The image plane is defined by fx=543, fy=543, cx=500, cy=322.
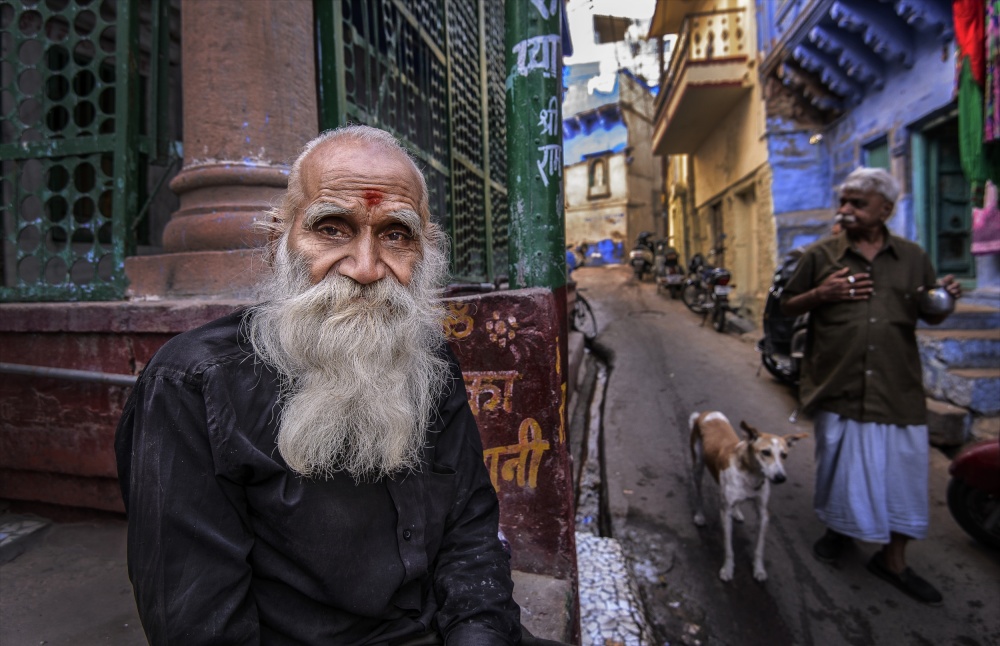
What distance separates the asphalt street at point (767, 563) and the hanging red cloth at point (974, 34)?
337 centimetres

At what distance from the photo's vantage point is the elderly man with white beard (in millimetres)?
1043

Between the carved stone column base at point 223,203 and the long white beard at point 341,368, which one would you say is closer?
the long white beard at point 341,368

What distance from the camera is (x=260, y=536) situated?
3.75 ft

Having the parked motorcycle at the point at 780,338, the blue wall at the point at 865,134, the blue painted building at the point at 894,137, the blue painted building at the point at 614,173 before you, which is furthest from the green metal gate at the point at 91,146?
the blue painted building at the point at 614,173

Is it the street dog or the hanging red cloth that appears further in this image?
the hanging red cloth

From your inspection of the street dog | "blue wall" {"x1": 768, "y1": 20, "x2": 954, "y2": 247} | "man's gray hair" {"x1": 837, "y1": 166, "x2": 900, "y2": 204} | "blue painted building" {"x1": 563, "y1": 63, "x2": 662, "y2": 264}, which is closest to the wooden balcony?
"blue wall" {"x1": 768, "y1": 20, "x2": 954, "y2": 247}

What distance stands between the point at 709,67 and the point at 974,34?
211 inches

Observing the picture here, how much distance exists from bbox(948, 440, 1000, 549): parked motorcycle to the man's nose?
335 centimetres

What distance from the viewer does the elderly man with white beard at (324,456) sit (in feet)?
3.42

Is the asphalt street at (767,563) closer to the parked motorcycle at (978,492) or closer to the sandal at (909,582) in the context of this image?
the sandal at (909,582)

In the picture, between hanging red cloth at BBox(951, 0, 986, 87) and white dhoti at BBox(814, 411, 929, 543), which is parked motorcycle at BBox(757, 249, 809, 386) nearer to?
hanging red cloth at BBox(951, 0, 986, 87)

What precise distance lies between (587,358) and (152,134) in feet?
20.6

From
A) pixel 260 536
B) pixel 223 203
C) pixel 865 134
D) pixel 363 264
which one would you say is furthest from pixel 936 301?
pixel 865 134

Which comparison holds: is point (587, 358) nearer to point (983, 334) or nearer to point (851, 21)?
point (983, 334)
